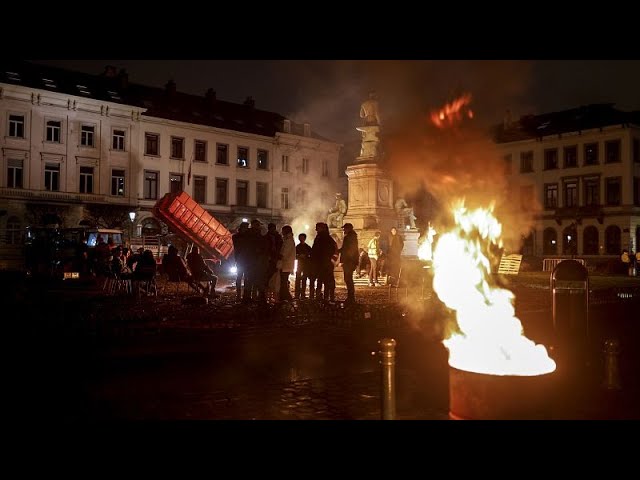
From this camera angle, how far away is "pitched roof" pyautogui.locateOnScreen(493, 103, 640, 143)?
53.0 metres

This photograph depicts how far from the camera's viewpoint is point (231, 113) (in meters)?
56.4

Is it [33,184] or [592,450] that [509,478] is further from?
[33,184]

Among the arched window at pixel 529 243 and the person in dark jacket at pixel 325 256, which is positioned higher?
the arched window at pixel 529 243

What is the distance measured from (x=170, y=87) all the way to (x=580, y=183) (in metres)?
38.0

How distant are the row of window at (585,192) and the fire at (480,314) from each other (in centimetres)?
5113

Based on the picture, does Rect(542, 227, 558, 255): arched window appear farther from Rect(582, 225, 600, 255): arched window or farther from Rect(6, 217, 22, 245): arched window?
Rect(6, 217, 22, 245): arched window

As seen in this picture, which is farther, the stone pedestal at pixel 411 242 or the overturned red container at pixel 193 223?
the stone pedestal at pixel 411 242

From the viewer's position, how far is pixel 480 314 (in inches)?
216

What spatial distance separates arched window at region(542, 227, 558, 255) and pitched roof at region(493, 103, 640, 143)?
923cm

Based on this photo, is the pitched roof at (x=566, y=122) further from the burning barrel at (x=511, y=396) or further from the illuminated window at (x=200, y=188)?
the burning barrel at (x=511, y=396)

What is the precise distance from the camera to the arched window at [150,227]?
46344mm

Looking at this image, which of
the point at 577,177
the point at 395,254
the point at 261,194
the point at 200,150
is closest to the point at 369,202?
the point at 395,254

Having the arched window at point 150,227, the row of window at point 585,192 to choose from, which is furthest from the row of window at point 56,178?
the row of window at point 585,192

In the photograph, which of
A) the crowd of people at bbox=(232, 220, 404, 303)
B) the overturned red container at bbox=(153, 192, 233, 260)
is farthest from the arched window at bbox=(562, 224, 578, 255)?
the crowd of people at bbox=(232, 220, 404, 303)
